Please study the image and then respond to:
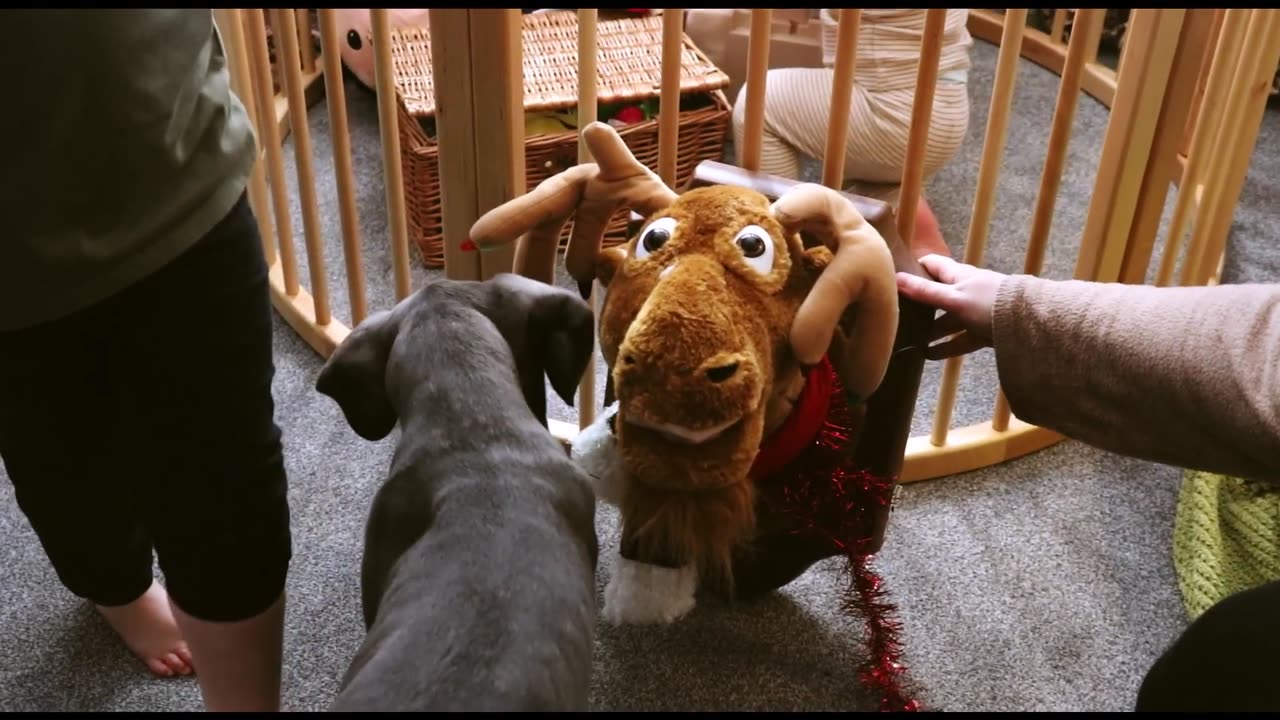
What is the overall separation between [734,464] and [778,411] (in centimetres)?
8

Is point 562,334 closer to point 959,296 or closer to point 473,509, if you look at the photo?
point 473,509

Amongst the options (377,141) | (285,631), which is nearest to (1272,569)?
(285,631)

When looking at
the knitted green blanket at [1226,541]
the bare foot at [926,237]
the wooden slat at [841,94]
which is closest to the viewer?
the wooden slat at [841,94]

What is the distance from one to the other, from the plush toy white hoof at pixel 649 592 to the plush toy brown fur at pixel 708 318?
45mm

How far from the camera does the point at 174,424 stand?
32.1 inches

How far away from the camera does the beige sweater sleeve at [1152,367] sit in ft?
2.62

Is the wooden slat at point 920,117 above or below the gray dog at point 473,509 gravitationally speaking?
above

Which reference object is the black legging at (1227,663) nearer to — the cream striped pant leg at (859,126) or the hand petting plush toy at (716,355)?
the hand petting plush toy at (716,355)

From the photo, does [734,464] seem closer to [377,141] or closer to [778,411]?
[778,411]

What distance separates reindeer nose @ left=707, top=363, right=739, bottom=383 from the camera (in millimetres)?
772

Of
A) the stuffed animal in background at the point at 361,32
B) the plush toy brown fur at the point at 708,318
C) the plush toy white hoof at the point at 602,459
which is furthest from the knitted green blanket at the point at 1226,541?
the stuffed animal in background at the point at 361,32

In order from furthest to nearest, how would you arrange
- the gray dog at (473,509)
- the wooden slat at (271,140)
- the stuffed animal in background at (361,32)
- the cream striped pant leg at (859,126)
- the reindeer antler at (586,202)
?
the stuffed animal in background at (361,32) → the cream striped pant leg at (859,126) → the wooden slat at (271,140) → the reindeer antler at (586,202) → the gray dog at (473,509)

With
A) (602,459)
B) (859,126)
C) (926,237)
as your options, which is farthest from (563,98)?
(602,459)

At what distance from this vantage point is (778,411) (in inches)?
34.9
